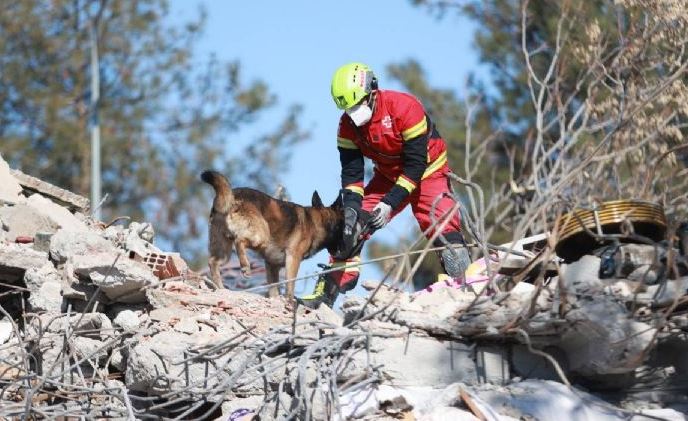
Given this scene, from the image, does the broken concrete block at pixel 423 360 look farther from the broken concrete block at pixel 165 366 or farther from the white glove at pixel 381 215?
the white glove at pixel 381 215

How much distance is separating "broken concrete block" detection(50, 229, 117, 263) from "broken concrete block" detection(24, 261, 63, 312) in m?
0.11

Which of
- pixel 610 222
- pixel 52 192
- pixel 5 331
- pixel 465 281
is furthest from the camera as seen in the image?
pixel 52 192

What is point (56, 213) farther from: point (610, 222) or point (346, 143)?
point (610, 222)

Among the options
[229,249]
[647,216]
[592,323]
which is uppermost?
[229,249]

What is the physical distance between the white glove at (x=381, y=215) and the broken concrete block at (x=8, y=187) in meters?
2.66

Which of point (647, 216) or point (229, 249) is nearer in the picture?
point (647, 216)

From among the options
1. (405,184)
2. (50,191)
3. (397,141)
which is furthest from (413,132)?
(50,191)

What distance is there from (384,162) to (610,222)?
3.68 m

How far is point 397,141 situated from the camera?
10148 mm

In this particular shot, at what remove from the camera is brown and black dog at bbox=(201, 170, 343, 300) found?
12398 millimetres

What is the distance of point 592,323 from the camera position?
635 centimetres

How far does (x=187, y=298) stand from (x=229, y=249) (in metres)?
4.24

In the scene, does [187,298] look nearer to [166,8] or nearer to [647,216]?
[647,216]

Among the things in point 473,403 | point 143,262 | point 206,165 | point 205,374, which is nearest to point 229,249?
point 143,262
